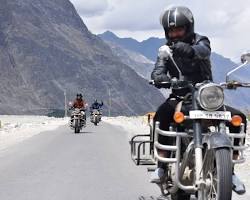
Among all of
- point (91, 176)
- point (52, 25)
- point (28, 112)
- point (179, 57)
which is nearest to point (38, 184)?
point (91, 176)

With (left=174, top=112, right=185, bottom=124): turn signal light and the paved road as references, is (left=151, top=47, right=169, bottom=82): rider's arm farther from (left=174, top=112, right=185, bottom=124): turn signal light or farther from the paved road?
the paved road

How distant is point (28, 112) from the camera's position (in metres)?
139

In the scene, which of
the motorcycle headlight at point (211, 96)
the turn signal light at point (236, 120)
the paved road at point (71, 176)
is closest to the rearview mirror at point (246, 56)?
the motorcycle headlight at point (211, 96)

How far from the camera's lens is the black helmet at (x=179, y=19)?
7078 mm

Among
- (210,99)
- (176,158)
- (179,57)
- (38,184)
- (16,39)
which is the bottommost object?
(38,184)

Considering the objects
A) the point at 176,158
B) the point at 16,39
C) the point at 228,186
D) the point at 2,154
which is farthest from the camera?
the point at 16,39

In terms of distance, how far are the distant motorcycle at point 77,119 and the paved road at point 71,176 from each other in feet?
39.5

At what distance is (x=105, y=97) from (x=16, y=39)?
98.4 feet

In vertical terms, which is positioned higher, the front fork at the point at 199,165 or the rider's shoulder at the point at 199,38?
the rider's shoulder at the point at 199,38

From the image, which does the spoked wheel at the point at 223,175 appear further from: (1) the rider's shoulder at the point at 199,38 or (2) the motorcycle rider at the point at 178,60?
(1) the rider's shoulder at the point at 199,38

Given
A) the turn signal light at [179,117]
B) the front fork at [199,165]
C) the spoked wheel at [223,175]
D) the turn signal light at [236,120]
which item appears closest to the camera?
the spoked wheel at [223,175]

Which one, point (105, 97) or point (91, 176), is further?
point (105, 97)

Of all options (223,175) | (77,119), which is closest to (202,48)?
(223,175)

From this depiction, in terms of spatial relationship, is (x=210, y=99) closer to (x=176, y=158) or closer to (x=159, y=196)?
(x=176, y=158)
